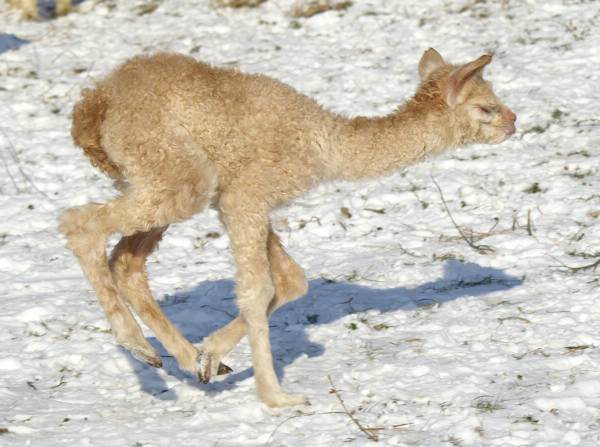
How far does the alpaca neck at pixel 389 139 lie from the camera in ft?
20.0

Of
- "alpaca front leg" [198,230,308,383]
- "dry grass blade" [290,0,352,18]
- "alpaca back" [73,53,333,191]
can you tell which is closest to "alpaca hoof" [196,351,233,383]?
"alpaca front leg" [198,230,308,383]

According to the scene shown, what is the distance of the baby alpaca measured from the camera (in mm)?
5672

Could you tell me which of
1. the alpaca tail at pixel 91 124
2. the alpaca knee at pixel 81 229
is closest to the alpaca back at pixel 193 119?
the alpaca tail at pixel 91 124

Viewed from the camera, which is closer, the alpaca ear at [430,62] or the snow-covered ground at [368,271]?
the snow-covered ground at [368,271]

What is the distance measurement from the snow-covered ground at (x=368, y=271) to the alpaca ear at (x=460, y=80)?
52.5 inches

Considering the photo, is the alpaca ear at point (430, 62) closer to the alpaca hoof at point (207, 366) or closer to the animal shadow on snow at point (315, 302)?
the animal shadow on snow at point (315, 302)

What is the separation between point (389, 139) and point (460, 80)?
492 millimetres

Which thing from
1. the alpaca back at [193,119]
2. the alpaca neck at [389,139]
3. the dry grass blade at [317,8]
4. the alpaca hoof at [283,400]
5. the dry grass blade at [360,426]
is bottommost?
the alpaca hoof at [283,400]

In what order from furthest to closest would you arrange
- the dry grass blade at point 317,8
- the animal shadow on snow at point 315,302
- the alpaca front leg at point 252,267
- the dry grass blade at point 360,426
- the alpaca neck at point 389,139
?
the dry grass blade at point 317,8 → the animal shadow on snow at point 315,302 → the alpaca neck at point 389,139 → the alpaca front leg at point 252,267 → the dry grass blade at point 360,426

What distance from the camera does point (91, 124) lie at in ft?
19.1

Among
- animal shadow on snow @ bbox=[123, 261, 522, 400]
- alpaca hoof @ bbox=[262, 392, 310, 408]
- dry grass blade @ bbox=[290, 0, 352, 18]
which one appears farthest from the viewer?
dry grass blade @ bbox=[290, 0, 352, 18]

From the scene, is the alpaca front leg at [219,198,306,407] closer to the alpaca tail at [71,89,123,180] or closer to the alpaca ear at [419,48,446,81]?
the alpaca tail at [71,89,123,180]

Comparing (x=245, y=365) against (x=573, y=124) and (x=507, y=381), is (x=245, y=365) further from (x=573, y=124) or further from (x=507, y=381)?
(x=573, y=124)

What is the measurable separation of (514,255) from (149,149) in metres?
3.01
